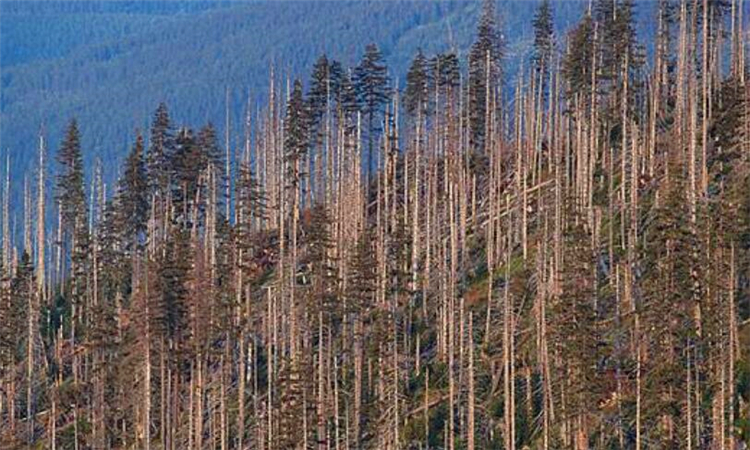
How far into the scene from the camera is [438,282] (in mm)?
98125

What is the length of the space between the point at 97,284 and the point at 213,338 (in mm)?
14696

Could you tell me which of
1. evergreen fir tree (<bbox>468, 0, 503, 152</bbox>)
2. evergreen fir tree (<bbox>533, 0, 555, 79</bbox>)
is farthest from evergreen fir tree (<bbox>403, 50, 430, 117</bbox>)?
evergreen fir tree (<bbox>533, 0, 555, 79</bbox>)

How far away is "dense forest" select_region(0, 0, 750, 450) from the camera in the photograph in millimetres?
80812

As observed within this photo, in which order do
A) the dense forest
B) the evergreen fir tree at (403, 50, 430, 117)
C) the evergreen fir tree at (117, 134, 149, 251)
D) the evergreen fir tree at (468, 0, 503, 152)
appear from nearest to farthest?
1. the dense forest
2. the evergreen fir tree at (403, 50, 430, 117)
3. the evergreen fir tree at (117, 134, 149, 251)
4. the evergreen fir tree at (468, 0, 503, 152)

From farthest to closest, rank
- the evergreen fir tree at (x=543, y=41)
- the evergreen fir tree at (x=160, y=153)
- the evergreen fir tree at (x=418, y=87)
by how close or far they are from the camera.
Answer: the evergreen fir tree at (x=543, y=41) < the evergreen fir tree at (x=418, y=87) < the evergreen fir tree at (x=160, y=153)

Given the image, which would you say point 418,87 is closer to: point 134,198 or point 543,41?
point 543,41

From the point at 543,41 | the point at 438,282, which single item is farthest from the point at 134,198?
the point at 543,41

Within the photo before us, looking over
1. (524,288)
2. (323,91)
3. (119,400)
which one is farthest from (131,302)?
(524,288)

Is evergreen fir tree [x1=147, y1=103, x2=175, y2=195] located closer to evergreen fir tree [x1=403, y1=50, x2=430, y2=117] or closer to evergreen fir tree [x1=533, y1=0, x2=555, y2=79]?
evergreen fir tree [x1=403, y1=50, x2=430, y2=117]

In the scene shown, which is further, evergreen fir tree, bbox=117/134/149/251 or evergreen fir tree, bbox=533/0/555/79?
evergreen fir tree, bbox=533/0/555/79

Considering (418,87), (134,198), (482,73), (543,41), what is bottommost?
(134,198)

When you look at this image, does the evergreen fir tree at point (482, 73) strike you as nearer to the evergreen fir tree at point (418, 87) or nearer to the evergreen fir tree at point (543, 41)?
the evergreen fir tree at point (543, 41)

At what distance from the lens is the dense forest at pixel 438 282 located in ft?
265

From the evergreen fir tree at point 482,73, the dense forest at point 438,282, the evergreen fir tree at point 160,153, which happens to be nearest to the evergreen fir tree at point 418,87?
the dense forest at point 438,282
